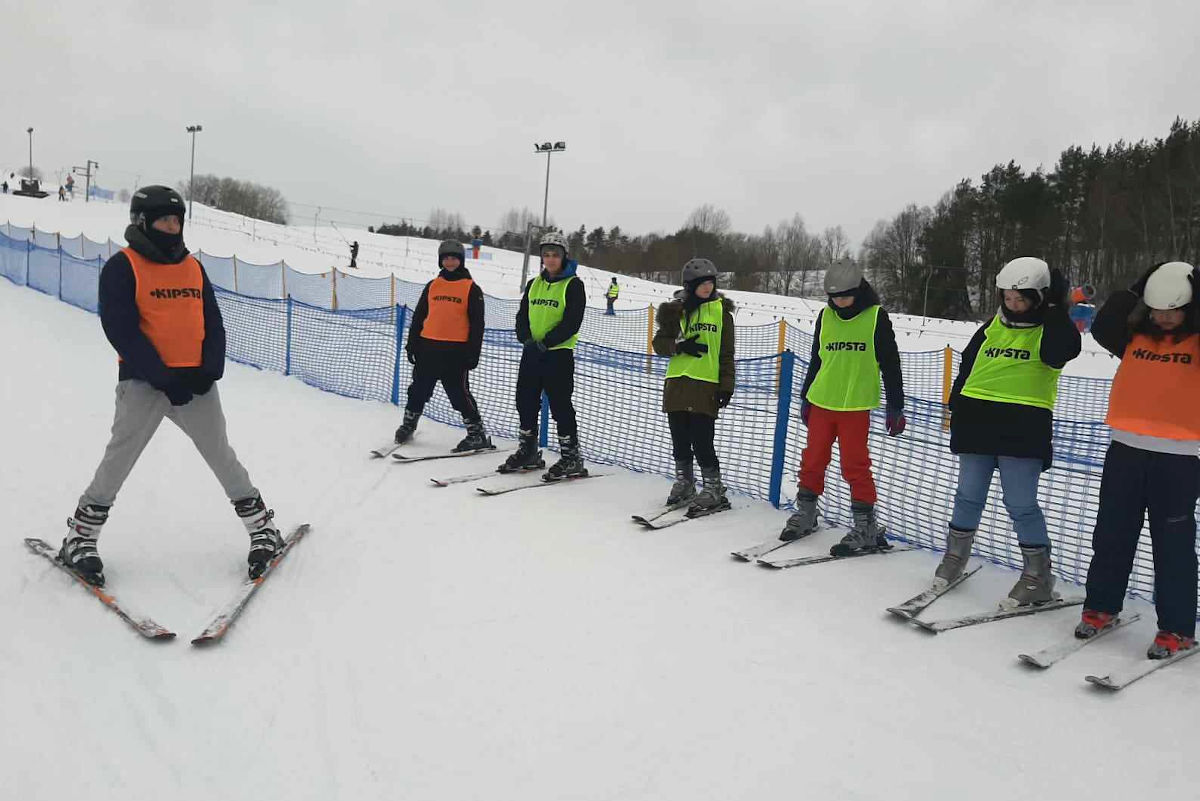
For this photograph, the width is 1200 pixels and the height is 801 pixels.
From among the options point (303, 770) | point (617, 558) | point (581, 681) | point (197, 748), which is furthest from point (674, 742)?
point (617, 558)

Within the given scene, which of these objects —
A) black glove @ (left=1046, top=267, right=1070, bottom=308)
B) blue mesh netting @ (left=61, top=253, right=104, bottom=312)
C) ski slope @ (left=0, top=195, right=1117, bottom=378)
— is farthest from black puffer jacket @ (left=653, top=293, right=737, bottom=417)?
ski slope @ (left=0, top=195, right=1117, bottom=378)

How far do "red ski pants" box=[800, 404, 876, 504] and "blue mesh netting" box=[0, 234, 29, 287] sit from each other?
23898 mm

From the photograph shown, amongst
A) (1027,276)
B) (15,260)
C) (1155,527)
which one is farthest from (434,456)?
(15,260)

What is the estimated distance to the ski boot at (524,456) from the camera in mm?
6359

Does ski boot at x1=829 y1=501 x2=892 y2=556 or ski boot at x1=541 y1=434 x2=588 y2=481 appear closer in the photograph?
ski boot at x1=829 y1=501 x2=892 y2=556

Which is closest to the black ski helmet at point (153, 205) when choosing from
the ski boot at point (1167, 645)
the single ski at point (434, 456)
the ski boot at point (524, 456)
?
the ski boot at point (524, 456)

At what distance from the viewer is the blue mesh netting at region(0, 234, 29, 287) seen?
73.1 feet

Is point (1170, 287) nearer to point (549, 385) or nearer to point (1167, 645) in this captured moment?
point (1167, 645)

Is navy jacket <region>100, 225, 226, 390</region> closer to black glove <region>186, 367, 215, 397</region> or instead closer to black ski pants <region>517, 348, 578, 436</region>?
black glove <region>186, 367, 215, 397</region>

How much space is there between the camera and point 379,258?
48969 mm

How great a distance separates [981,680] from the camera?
3.22m

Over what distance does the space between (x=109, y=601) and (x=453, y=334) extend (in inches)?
147

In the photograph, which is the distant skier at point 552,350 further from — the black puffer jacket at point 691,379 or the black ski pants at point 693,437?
the black ski pants at point 693,437

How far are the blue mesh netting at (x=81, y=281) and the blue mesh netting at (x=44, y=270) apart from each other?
81 cm
